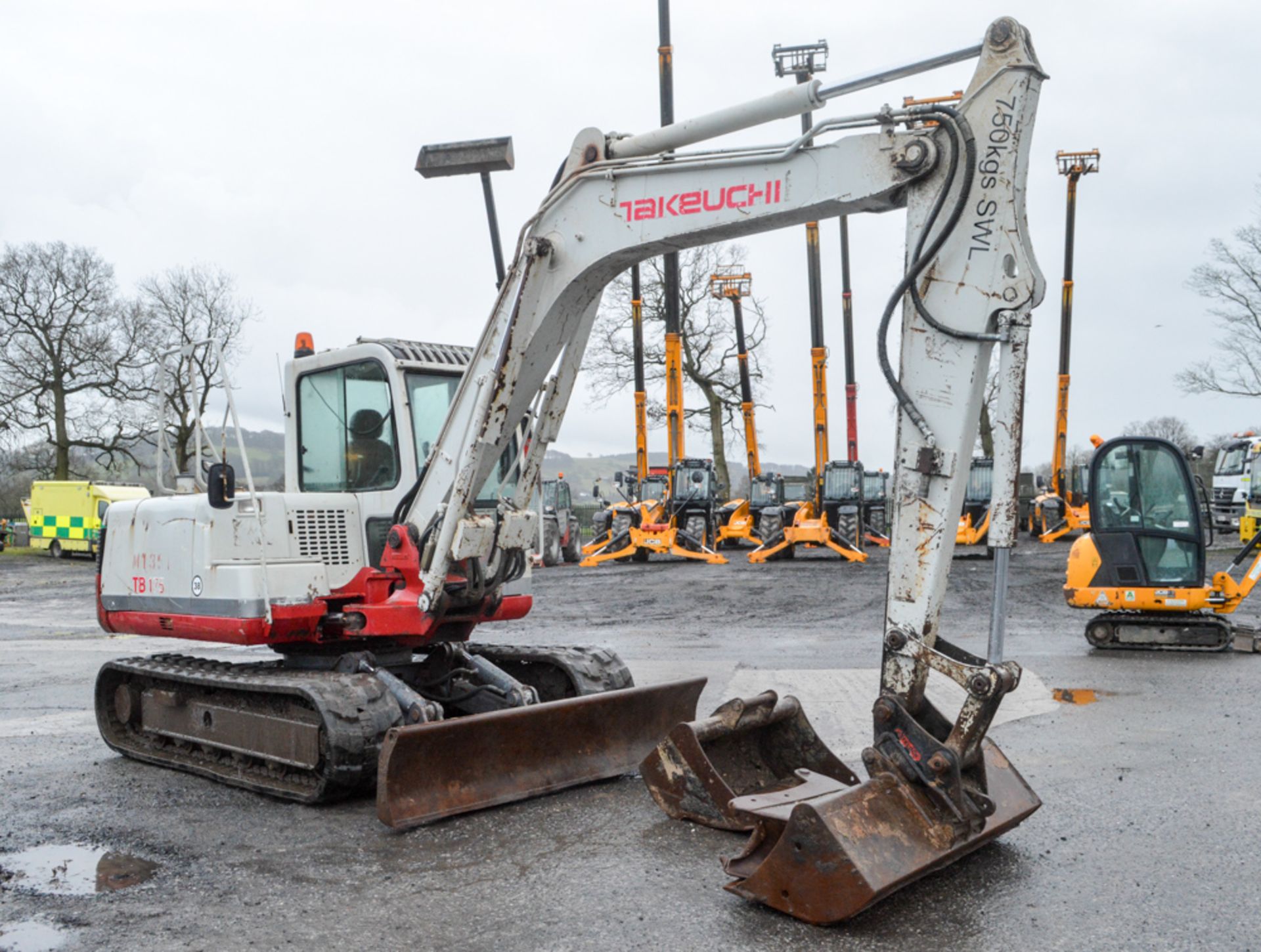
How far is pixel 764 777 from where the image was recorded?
562 cm

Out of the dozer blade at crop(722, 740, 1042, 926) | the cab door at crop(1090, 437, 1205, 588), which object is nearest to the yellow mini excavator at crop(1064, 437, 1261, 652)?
the cab door at crop(1090, 437, 1205, 588)

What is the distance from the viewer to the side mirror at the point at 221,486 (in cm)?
640

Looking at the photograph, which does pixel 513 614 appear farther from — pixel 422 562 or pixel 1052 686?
pixel 1052 686

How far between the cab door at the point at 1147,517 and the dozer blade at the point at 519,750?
265 inches

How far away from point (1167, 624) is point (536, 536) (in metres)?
7.97

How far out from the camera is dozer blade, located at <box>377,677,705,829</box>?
5527mm

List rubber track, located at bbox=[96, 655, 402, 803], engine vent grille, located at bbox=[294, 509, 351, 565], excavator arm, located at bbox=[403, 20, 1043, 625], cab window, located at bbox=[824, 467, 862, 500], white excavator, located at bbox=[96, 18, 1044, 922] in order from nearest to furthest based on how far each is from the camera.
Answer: white excavator, located at bbox=[96, 18, 1044, 922], excavator arm, located at bbox=[403, 20, 1043, 625], rubber track, located at bbox=[96, 655, 402, 803], engine vent grille, located at bbox=[294, 509, 351, 565], cab window, located at bbox=[824, 467, 862, 500]

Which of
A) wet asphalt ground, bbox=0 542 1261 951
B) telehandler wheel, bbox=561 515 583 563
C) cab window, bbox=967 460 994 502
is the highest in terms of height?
cab window, bbox=967 460 994 502

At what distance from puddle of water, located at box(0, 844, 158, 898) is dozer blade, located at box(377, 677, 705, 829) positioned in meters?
1.12

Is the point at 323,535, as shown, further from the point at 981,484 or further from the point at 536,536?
the point at 981,484

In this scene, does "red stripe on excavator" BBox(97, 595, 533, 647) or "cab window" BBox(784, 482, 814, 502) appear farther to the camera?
"cab window" BBox(784, 482, 814, 502)

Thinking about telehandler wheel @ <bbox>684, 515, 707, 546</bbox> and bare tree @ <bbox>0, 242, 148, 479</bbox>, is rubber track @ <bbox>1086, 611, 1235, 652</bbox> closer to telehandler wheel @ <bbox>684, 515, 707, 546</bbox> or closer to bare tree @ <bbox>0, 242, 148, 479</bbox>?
telehandler wheel @ <bbox>684, 515, 707, 546</bbox>

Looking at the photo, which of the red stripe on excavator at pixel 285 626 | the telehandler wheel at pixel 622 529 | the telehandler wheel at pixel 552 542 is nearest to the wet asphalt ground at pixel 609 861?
the red stripe on excavator at pixel 285 626

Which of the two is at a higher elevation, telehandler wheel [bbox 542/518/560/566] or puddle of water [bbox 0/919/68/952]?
puddle of water [bbox 0/919/68/952]
